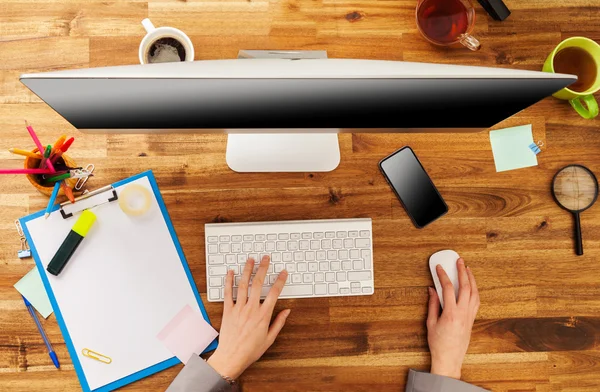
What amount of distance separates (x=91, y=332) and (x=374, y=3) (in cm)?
88

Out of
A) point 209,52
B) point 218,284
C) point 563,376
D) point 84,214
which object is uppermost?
point 209,52

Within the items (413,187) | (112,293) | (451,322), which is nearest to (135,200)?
(112,293)

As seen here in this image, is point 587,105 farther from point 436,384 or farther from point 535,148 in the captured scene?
point 436,384

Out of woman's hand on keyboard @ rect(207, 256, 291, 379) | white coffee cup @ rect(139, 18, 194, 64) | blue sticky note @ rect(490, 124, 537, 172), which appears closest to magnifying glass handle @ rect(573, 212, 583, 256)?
blue sticky note @ rect(490, 124, 537, 172)

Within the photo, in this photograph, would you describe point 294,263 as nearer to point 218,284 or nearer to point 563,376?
point 218,284

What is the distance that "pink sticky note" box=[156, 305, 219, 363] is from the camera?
90cm

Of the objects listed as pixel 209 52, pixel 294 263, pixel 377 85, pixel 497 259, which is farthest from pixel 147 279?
pixel 497 259

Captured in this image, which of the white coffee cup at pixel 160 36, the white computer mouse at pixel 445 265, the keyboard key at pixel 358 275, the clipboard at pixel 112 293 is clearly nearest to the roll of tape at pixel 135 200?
the clipboard at pixel 112 293

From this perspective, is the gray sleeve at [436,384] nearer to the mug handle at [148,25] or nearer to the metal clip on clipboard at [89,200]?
the metal clip on clipboard at [89,200]

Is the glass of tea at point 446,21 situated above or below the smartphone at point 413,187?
above

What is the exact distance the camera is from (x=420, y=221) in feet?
3.12

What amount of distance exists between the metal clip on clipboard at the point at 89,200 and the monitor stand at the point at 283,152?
241mm

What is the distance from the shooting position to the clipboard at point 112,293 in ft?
2.91

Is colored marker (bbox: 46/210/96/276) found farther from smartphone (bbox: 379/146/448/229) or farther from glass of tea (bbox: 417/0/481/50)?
glass of tea (bbox: 417/0/481/50)
